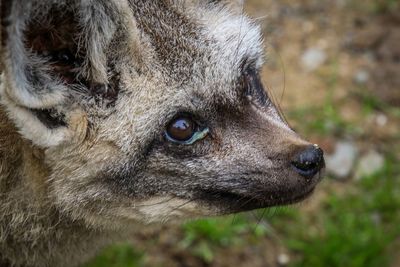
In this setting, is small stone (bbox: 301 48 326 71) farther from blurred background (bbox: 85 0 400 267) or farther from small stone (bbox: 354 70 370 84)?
small stone (bbox: 354 70 370 84)

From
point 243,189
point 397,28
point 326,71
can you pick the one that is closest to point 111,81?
point 243,189

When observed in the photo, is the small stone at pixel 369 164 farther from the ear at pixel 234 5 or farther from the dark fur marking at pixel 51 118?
the dark fur marking at pixel 51 118

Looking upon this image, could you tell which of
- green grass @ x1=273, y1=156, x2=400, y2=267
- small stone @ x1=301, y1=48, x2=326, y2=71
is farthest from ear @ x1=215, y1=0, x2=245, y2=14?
small stone @ x1=301, y1=48, x2=326, y2=71

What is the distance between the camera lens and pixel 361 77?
22.5 ft

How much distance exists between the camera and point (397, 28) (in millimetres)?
7074

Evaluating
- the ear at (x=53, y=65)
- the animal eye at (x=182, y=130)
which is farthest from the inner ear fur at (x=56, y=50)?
the animal eye at (x=182, y=130)

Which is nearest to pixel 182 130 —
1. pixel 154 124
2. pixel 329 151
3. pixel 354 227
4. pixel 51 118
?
pixel 154 124

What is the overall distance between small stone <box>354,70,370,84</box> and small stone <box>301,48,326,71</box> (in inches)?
14.8

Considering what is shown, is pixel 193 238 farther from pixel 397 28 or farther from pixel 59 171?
pixel 397 28

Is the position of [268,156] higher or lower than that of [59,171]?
higher

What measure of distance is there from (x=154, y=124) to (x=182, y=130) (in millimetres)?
155

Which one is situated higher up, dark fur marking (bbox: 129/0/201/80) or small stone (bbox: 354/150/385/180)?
dark fur marking (bbox: 129/0/201/80)

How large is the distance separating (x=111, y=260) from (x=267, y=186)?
2.24 m

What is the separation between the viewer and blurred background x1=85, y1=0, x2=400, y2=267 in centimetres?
574
